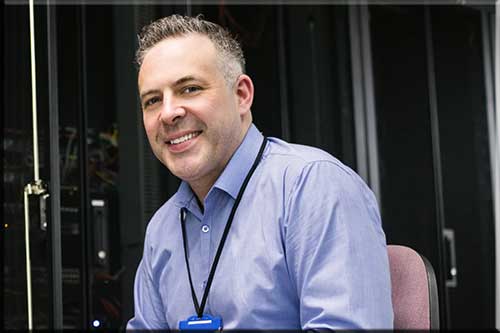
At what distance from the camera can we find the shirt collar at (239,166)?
189 cm

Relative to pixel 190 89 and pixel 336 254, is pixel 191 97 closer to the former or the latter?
pixel 190 89

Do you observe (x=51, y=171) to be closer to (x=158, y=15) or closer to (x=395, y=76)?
(x=158, y=15)

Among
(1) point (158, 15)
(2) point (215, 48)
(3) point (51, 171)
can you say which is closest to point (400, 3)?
(1) point (158, 15)

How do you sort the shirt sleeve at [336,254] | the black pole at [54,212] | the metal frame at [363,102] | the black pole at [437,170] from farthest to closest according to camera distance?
1. the black pole at [437,170]
2. the metal frame at [363,102]
3. the black pole at [54,212]
4. the shirt sleeve at [336,254]

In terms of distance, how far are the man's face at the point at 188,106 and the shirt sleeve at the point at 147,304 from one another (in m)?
0.32

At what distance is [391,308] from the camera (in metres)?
1.65

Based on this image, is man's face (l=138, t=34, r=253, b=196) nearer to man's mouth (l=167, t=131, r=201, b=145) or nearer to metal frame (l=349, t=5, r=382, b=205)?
man's mouth (l=167, t=131, r=201, b=145)

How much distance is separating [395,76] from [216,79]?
3.12m

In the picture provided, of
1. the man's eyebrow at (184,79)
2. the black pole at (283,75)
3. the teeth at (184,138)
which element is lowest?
the teeth at (184,138)

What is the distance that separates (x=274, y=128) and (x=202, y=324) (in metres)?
2.62

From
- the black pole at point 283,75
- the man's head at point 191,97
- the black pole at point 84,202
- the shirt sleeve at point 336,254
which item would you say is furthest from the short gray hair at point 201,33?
the black pole at point 283,75

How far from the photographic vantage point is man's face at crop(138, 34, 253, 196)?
1.85 m

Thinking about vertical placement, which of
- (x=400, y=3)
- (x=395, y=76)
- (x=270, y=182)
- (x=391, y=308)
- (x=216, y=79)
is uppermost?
(x=400, y=3)

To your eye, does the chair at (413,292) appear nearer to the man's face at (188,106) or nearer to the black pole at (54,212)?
the man's face at (188,106)
